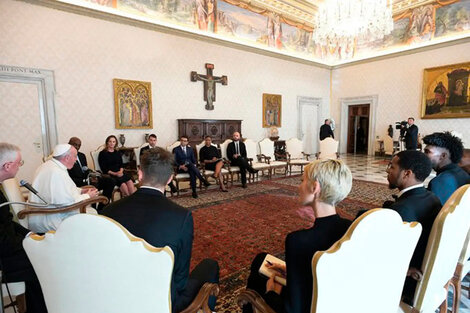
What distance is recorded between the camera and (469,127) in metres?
9.55

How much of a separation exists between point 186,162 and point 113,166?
1.55m

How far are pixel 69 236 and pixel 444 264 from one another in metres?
1.90

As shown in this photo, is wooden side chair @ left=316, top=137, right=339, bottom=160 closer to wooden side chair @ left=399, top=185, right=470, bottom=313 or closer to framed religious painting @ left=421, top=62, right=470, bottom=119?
framed religious painting @ left=421, top=62, right=470, bottom=119

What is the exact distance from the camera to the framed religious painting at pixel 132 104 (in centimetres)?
717

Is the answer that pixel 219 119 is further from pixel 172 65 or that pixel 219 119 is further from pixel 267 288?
pixel 267 288

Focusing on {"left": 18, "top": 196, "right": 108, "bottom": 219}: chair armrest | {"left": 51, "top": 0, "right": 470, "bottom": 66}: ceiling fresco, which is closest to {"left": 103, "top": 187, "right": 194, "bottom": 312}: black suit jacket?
{"left": 18, "top": 196, "right": 108, "bottom": 219}: chair armrest

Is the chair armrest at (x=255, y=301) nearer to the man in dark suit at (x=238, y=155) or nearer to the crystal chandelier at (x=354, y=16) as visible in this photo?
the man in dark suit at (x=238, y=155)

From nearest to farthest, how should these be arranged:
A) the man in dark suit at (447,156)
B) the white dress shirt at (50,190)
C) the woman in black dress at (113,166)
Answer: the man in dark suit at (447,156) < the white dress shirt at (50,190) < the woman in black dress at (113,166)

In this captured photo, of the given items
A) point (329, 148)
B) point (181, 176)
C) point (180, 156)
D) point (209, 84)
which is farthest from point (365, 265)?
point (209, 84)

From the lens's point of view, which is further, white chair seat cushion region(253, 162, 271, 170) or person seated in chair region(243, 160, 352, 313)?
white chair seat cushion region(253, 162, 271, 170)

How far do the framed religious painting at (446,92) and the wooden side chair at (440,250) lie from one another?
11.0 metres

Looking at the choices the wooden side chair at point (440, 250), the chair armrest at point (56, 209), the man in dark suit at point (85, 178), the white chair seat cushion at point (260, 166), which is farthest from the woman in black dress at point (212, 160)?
the wooden side chair at point (440, 250)

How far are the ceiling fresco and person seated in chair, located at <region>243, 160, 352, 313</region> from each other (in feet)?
25.0

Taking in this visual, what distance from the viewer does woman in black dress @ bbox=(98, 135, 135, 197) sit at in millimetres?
4977
